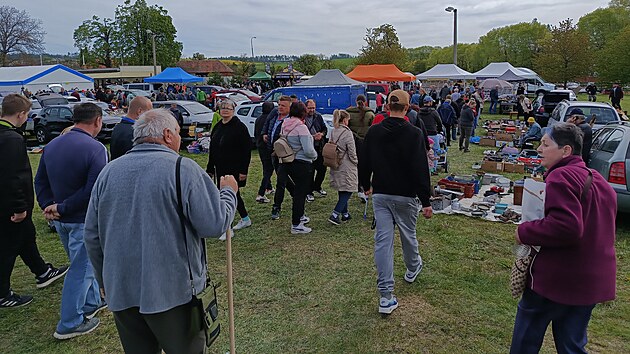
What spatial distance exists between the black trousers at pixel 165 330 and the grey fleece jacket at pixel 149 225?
76 millimetres

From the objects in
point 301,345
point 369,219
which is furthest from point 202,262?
point 369,219

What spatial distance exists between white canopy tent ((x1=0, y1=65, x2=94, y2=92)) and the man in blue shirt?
33.7 meters

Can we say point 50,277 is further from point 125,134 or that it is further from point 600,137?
point 600,137

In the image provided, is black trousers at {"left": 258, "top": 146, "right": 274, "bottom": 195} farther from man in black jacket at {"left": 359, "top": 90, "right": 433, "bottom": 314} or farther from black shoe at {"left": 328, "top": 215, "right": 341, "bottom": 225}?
man in black jacket at {"left": 359, "top": 90, "right": 433, "bottom": 314}

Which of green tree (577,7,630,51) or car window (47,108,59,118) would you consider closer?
car window (47,108,59,118)

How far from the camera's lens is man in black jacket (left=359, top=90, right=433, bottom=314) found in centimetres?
405

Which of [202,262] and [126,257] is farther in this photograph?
[202,262]

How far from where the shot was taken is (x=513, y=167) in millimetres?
10758

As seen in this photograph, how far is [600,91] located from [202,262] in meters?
52.1

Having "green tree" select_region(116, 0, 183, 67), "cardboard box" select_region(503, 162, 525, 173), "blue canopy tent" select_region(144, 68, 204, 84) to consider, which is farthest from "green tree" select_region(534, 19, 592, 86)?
"green tree" select_region(116, 0, 183, 67)

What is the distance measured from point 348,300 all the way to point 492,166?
7597mm

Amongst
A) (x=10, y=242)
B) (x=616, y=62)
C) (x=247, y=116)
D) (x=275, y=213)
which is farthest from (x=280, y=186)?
(x=616, y=62)

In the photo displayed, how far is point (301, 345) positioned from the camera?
380cm

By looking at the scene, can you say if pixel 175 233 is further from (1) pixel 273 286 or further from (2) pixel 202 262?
(1) pixel 273 286
